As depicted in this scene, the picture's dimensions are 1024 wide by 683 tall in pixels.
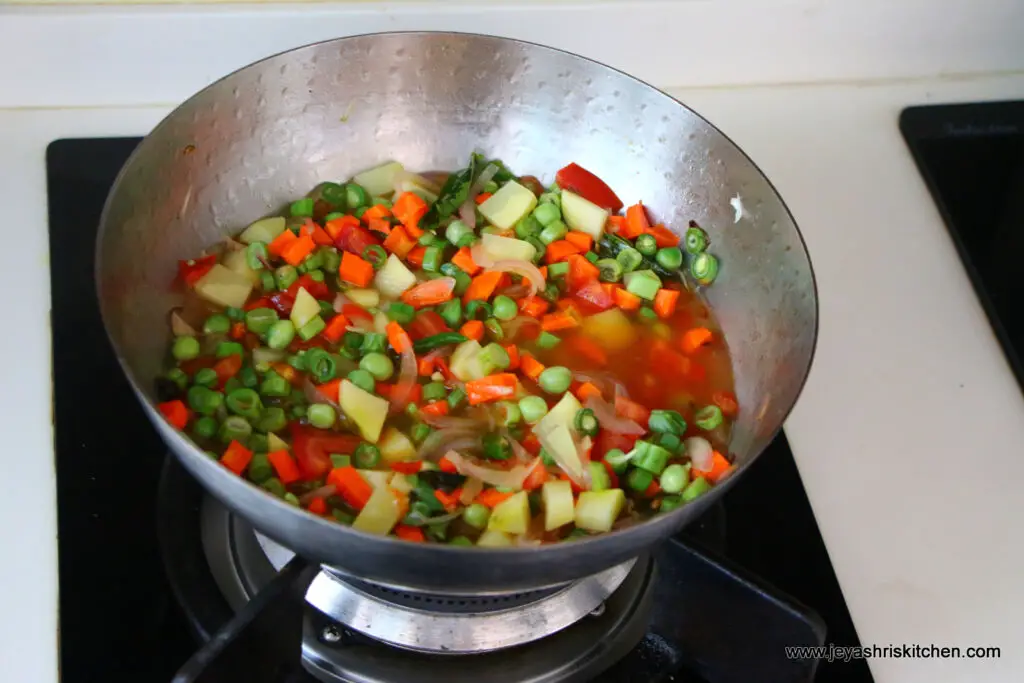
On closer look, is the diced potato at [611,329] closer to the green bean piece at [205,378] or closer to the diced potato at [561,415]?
the diced potato at [561,415]

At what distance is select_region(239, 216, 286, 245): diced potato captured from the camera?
4.66ft

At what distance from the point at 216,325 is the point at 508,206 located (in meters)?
0.47

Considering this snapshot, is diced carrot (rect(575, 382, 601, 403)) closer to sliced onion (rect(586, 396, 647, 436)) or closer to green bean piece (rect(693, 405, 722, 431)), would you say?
sliced onion (rect(586, 396, 647, 436))

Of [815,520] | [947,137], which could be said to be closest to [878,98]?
[947,137]

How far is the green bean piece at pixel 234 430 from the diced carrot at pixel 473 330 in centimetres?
33

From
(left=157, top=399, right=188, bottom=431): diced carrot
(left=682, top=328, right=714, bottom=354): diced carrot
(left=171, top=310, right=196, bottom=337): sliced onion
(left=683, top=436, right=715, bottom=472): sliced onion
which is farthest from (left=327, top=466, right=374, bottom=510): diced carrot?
(left=682, top=328, right=714, bottom=354): diced carrot

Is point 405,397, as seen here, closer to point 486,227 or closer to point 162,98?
point 486,227

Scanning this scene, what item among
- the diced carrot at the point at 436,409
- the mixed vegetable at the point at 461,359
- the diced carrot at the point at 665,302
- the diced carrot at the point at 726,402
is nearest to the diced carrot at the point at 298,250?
the mixed vegetable at the point at 461,359

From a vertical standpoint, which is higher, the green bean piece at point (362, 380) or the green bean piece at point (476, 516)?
the green bean piece at point (362, 380)

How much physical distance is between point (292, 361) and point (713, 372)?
0.59m

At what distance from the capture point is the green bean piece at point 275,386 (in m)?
1.25

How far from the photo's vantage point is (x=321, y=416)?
3.99ft

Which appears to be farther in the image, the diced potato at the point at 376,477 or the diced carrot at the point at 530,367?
the diced carrot at the point at 530,367

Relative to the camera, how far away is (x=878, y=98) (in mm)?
1813
